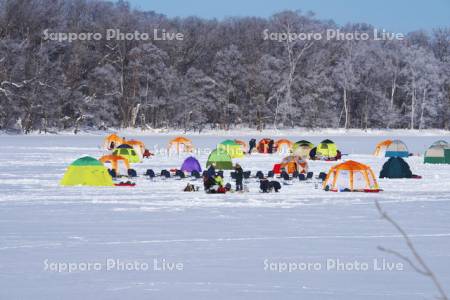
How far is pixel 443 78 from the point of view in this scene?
9175 cm

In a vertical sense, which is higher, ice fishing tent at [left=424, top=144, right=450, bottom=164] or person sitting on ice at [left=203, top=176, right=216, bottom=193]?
ice fishing tent at [left=424, top=144, right=450, bottom=164]

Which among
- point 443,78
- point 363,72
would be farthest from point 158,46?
point 443,78

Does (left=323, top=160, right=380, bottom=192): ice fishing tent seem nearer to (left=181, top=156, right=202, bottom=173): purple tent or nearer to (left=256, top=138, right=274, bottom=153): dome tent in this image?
(left=181, top=156, right=202, bottom=173): purple tent

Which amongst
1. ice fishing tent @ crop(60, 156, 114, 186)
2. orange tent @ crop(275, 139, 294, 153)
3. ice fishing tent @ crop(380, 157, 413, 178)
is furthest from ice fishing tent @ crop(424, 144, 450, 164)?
ice fishing tent @ crop(60, 156, 114, 186)

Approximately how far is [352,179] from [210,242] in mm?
11646

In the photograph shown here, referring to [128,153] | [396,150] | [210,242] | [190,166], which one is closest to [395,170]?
[190,166]

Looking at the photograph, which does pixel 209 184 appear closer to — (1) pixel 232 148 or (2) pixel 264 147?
(1) pixel 232 148

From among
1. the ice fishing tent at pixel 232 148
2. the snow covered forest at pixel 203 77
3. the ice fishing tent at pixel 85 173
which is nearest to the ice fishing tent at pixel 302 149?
the ice fishing tent at pixel 232 148

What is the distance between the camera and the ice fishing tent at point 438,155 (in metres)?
38.7

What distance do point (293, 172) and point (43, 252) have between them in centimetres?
1802

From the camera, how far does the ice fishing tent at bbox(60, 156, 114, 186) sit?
81.4 feet

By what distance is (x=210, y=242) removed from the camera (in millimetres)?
13461

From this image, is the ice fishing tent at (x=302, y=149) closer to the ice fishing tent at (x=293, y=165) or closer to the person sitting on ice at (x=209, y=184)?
the ice fishing tent at (x=293, y=165)

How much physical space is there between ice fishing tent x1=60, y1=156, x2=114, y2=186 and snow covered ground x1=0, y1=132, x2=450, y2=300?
20.1 inches
